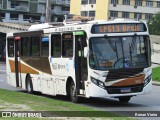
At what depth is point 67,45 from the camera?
18.8 meters

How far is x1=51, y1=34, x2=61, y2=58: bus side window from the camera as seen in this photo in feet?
64.3

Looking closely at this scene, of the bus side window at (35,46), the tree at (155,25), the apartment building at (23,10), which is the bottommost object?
the tree at (155,25)

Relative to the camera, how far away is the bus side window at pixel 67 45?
18562mm

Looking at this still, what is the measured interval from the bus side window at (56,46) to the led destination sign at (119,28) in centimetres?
256

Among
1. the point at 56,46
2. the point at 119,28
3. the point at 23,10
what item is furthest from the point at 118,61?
the point at 23,10

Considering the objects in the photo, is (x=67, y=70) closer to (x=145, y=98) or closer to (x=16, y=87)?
(x=145, y=98)

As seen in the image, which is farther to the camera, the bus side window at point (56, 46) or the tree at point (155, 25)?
the tree at point (155, 25)

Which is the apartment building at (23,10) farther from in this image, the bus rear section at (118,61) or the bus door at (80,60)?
the bus rear section at (118,61)

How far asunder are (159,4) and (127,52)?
3906 inches

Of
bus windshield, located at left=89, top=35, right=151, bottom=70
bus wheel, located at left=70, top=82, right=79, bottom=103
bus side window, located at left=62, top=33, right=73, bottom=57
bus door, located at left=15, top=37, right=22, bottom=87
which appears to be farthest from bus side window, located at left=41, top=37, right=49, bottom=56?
bus windshield, located at left=89, top=35, right=151, bottom=70

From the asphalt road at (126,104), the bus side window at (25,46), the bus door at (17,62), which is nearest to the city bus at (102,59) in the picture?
the asphalt road at (126,104)

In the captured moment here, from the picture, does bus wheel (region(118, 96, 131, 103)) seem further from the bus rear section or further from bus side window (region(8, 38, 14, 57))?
bus side window (region(8, 38, 14, 57))

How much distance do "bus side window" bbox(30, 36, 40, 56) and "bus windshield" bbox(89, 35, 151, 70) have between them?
4.97 meters

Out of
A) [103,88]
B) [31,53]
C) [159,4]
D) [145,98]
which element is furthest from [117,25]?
[159,4]
